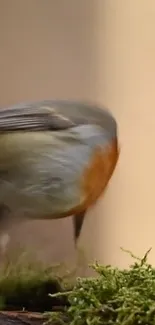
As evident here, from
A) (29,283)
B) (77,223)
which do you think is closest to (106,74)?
(77,223)

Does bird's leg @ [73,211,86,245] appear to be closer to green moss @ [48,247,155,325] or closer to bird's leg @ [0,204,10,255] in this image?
bird's leg @ [0,204,10,255]

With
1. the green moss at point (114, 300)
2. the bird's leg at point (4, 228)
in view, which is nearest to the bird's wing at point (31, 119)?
the bird's leg at point (4, 228)

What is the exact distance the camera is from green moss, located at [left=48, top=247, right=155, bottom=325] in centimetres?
64

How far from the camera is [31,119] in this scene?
2.97 ft

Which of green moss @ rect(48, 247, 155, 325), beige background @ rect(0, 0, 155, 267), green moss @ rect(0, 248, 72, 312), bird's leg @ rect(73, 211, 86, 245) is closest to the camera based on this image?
green moss @ rect(48, 247, 155, 325)

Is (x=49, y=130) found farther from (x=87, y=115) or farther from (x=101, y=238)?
(x=101, y=238)

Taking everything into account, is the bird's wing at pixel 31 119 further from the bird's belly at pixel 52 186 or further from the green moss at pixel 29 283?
the green moss at pixel 29 283

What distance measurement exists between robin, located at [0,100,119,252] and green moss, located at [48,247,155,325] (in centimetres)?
15

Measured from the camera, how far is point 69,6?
1188 mm

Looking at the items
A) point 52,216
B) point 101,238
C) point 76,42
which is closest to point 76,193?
point 52,216

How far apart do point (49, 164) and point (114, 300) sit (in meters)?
0.26

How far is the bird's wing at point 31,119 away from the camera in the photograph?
889mm

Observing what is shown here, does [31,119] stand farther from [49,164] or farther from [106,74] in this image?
[106,74]

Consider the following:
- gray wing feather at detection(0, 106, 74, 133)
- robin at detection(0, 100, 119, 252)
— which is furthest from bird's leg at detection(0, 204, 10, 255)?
gray wing feather at detection(0, 106, 74, 133)
